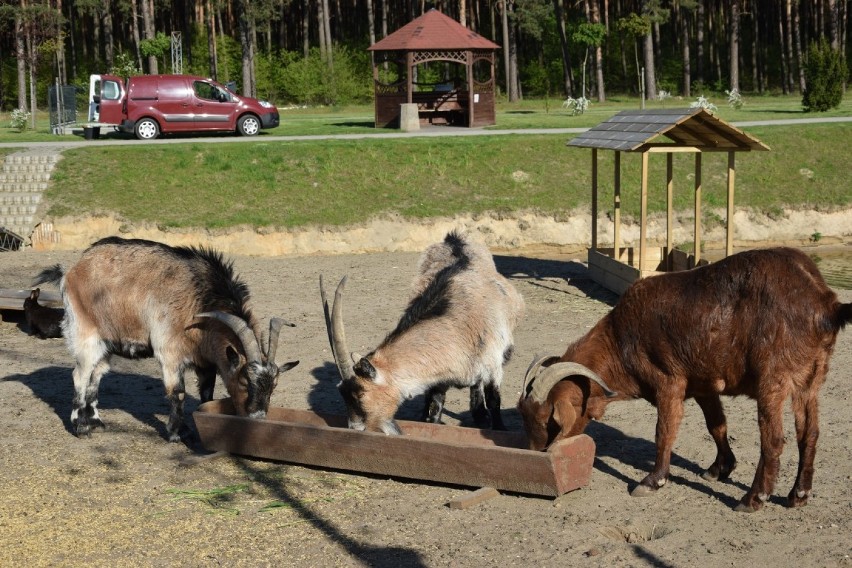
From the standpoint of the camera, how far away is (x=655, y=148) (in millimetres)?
15125

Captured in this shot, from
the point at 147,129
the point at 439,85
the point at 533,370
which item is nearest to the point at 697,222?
the point at 533,370

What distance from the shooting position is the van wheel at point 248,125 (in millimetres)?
30938

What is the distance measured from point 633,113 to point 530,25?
3422 centimetres

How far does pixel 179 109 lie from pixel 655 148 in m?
18.9

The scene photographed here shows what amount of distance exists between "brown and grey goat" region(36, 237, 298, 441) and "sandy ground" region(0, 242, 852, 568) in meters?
0.51

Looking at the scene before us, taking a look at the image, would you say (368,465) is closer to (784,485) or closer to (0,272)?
(784,485)

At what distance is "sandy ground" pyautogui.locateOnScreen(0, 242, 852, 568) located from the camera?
6.69 m

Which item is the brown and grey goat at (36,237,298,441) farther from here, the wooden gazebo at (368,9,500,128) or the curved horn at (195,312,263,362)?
the wooden gazebo at (368,9,500,128)

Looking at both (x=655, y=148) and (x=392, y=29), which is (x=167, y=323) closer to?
(x=655, y=148)

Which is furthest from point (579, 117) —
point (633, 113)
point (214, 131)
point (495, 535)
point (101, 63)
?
point (101, 63)

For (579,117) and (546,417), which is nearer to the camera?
(546,417)

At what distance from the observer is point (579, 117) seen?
34656 mm

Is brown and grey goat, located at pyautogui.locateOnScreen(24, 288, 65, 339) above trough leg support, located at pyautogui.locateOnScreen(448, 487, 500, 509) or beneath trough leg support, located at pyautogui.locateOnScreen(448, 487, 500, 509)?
above

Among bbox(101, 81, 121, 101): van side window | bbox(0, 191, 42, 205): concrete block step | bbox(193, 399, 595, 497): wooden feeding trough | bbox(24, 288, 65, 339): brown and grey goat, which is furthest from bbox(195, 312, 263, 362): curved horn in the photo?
bbox(101, 81, 121, 101): van side window
